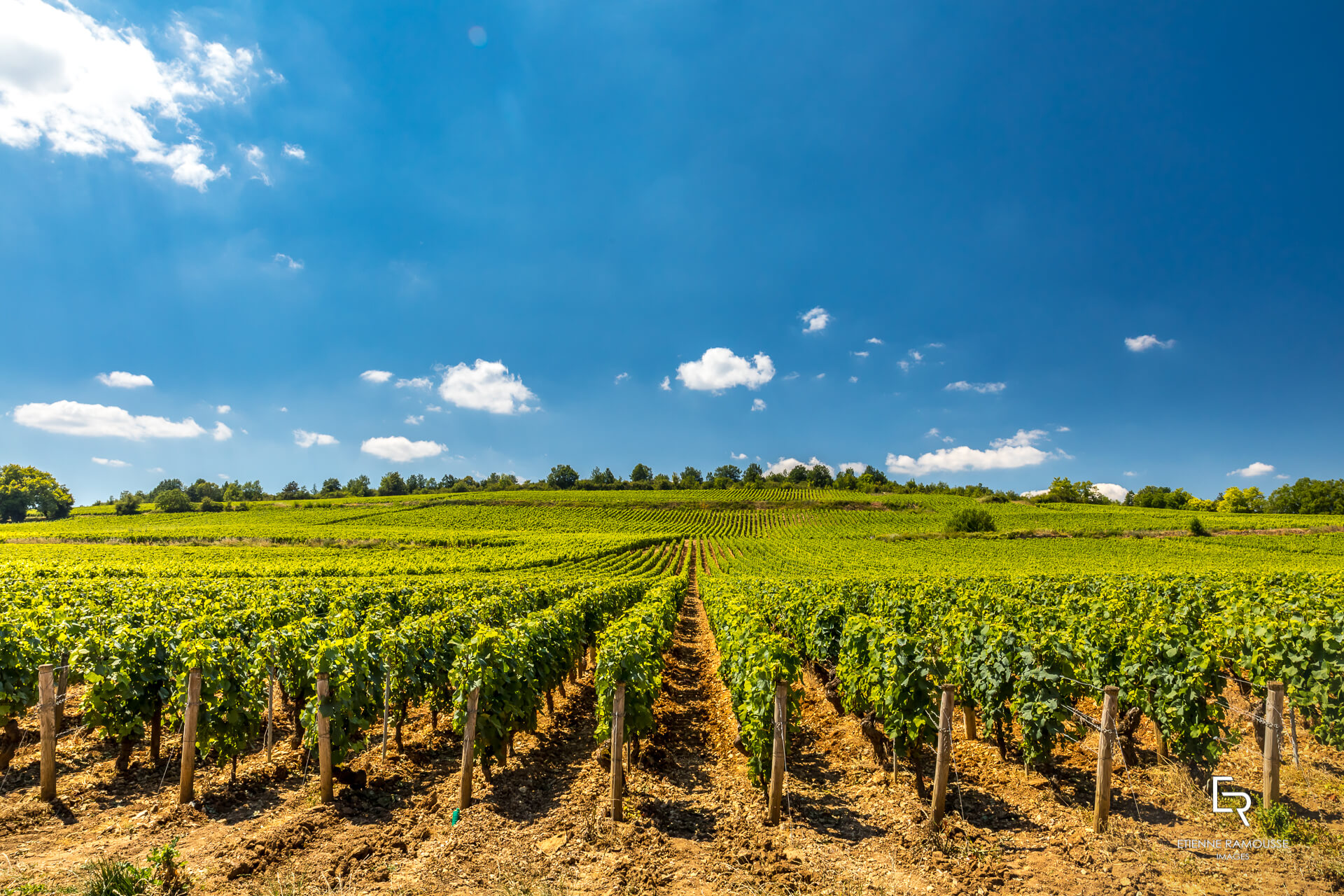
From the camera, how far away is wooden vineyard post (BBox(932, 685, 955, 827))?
6.46 meters

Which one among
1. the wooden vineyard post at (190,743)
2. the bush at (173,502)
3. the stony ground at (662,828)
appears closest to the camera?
the stony ground at (662,828)

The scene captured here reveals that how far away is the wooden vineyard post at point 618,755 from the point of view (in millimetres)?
6637

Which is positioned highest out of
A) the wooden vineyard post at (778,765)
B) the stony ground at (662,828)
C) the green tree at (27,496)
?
the wooden vineyard post at (778,765)

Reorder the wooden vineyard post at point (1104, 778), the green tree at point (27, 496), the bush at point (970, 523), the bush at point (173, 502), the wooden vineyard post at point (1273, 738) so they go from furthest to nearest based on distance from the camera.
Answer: the green tree at point (27, 496), the bush at point (173, 502), the bush at point (970, 523), the wooden vineyard post at point (1273, 738), the wooden vineyard post at point (1104, 778)

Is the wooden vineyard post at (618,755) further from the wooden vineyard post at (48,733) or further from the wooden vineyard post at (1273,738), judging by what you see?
the wooden vineyard post at (1273,738)

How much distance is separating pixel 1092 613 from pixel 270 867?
564 inches

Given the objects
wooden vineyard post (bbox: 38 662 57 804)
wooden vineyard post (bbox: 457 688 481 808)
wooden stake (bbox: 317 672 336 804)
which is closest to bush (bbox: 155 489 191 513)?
wooden vineyard post (bbox: 38 662 57 804)

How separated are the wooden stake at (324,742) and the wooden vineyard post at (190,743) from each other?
1543 mm

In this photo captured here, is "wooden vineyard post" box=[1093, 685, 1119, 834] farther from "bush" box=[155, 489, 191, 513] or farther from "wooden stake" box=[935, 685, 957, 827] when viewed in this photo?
"bush" box=[155, 489, 191, 513]

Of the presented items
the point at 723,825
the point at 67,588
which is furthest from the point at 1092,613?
the point at 67,588

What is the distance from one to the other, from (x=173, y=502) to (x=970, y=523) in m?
144

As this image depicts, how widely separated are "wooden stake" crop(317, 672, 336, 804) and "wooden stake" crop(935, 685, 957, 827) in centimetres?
781

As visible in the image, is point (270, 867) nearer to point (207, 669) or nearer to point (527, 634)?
point (207, 669)

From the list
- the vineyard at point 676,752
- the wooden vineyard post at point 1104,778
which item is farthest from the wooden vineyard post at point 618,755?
the wooden vineyard post at point 1104,778
